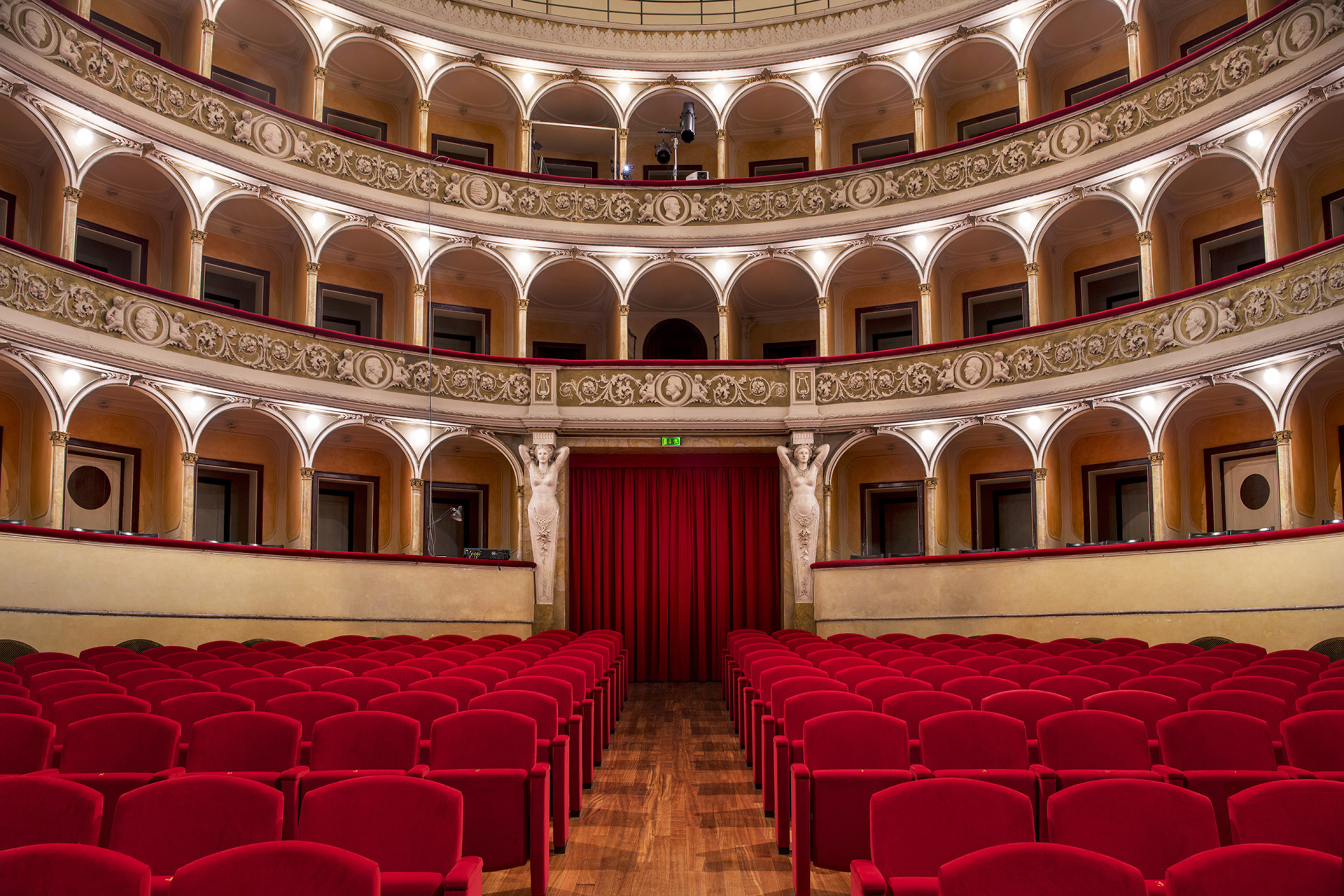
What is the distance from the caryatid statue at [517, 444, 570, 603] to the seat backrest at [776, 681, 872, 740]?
991 centimetres

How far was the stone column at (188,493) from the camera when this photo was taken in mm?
13367

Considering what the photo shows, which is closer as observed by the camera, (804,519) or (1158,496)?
(1158,496)

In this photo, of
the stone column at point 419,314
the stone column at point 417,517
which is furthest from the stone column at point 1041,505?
the stone column at point 419,314

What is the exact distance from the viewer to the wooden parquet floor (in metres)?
4.62

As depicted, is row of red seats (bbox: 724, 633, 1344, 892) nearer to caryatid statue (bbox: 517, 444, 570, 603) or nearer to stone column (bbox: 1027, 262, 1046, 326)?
caryatid statue (bbox: 517, 444, 570, 603)

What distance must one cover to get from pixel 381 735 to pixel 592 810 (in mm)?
2098

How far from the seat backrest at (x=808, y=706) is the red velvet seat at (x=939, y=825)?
220cm

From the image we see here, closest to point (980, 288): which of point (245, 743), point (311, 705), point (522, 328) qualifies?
point (522, 328)

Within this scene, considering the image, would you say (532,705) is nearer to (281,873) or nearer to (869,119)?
(281,873)

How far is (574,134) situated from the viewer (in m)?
19.4

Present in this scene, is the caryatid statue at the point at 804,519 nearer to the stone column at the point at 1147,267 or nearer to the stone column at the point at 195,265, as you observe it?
the stone column at the point at 1147,267

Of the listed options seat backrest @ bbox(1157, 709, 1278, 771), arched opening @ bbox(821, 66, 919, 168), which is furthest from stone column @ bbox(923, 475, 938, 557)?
seat backrest @ bbox(1157, 709, 1278, 771)

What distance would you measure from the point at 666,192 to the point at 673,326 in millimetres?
2967

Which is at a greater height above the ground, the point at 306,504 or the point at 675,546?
the point at 306,504
